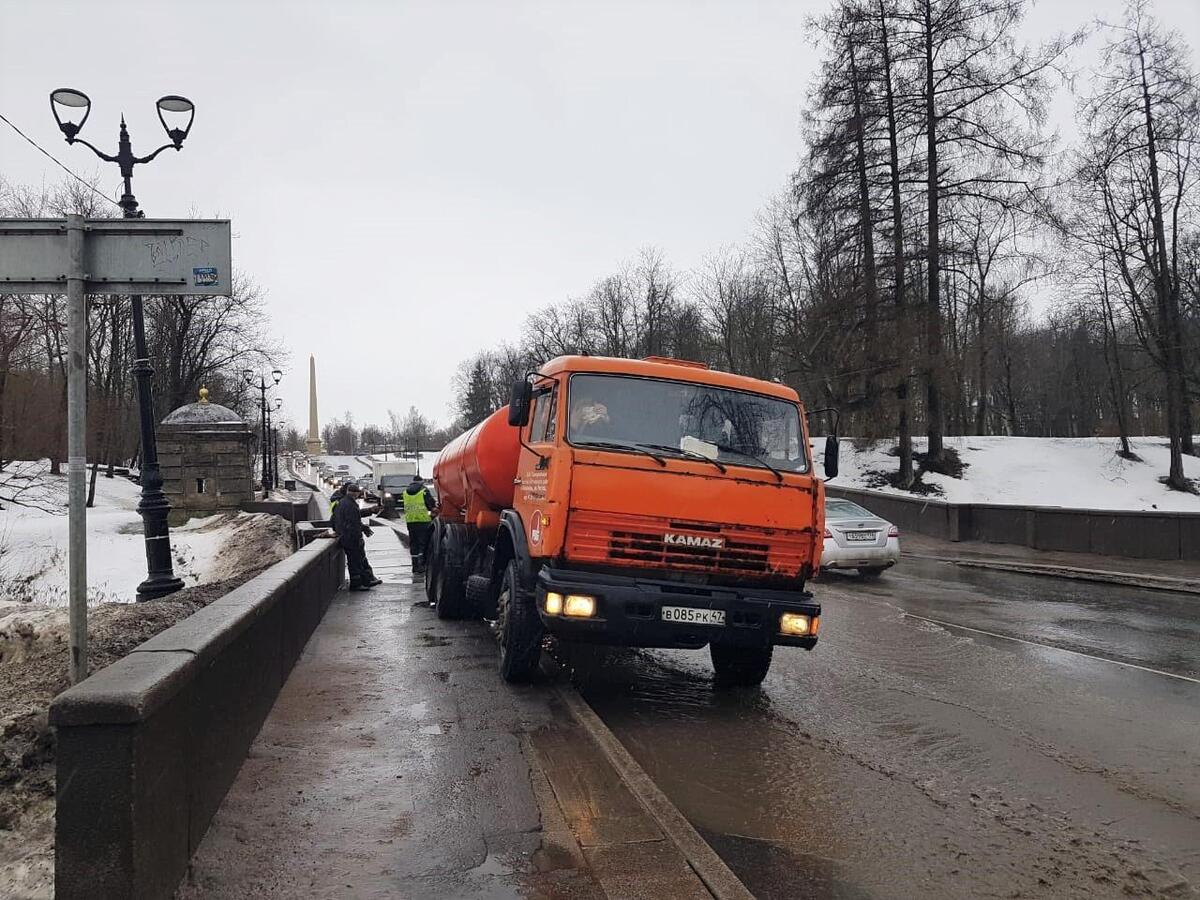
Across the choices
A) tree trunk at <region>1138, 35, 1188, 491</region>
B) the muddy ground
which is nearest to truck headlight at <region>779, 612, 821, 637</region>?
the muddy ground

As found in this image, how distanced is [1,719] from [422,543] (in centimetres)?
1179

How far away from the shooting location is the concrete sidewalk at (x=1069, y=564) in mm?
15367

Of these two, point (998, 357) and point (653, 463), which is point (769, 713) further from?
point (998, 357)

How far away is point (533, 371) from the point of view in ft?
25.5

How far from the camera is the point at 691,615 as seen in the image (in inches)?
248

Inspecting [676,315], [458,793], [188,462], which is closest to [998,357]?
[676,315]

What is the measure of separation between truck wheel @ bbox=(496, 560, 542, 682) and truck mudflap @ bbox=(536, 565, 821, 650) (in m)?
0.64

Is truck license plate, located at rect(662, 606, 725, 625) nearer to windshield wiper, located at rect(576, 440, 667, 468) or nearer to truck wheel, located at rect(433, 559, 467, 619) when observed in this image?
windshield wiper, located at rect(576, 440, 667, 468)

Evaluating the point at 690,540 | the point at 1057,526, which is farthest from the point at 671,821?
the point at 1057,526

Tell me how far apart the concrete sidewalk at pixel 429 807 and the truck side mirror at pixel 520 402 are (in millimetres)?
2193

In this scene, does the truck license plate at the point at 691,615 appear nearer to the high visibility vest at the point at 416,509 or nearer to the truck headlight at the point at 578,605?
the truck headlight at the point at 578,605

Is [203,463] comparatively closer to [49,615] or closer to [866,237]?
[866,237]

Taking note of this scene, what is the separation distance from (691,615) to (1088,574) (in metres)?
13.0

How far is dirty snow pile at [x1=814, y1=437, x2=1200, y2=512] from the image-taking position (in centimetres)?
3055
